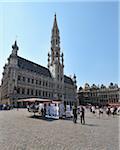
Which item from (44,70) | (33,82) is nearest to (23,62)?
(33,82)

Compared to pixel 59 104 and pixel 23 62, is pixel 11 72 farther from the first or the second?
pixel 59 104

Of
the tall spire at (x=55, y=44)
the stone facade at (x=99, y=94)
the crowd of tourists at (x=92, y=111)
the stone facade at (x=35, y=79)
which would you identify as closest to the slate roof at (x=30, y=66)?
the stone facade at (x=35, y=79)

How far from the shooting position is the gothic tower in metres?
86.8

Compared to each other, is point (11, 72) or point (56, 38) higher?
point (56, 38)

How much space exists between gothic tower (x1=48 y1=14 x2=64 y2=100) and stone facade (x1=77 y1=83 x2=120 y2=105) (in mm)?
41392

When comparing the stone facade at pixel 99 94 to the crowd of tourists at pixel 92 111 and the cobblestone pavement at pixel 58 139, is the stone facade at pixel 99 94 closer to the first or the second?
the crowd of tourists at pixel 92 111

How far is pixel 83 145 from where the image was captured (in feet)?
24.8

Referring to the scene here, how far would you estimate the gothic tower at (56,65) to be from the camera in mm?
86812

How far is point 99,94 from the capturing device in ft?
424

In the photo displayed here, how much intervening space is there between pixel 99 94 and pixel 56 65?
54755 mm

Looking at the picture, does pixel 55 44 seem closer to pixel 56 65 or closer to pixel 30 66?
pixel 56 65

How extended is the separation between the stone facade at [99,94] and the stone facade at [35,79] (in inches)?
898

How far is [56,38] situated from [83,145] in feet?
304

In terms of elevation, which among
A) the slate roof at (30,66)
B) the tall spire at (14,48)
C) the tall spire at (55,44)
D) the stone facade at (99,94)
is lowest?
the stone facade at (99,94)
